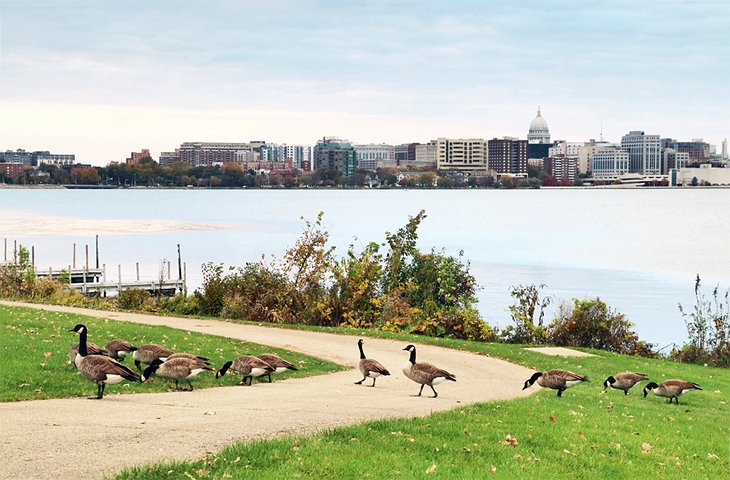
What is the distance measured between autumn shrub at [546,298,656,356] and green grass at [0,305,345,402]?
33.8 ft

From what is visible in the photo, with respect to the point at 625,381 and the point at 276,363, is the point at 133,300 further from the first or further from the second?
the point at 625,381

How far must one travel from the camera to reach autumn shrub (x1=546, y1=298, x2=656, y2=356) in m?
28.3

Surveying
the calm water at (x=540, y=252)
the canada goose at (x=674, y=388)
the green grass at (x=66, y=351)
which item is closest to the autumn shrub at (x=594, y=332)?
the calm water at (x=540, y=252)

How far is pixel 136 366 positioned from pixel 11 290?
19.0 m

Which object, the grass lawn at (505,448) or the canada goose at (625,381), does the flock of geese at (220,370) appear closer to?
the canada goose at (625,381)

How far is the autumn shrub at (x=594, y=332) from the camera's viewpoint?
28344 mm

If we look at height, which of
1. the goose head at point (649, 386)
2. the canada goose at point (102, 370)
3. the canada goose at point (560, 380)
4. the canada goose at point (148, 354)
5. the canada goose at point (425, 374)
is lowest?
the goose head at point (649, 386)

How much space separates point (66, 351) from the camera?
19.2m

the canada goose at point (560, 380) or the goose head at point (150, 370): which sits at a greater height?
the goose head at point (150, 370)

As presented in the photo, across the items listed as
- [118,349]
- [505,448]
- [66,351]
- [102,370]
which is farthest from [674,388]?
[66,351]

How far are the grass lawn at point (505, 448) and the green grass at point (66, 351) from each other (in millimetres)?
5587

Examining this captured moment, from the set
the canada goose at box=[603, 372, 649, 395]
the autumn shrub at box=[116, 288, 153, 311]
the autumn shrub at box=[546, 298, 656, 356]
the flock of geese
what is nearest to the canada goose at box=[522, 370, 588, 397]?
the flock of geese

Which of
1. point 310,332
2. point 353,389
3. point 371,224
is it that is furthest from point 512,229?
point 353,389

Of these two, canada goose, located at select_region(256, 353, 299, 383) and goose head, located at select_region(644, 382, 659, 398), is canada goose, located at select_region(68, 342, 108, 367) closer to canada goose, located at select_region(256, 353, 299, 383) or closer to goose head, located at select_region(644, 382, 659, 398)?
canada goose, located at select_region(256, 353, 299, 383)
